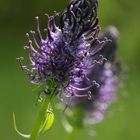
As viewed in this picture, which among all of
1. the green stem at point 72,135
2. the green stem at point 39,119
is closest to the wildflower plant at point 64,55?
the green stem at point 39,119

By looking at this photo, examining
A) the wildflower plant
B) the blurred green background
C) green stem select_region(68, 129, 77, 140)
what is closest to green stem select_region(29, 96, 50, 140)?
the wildflower plant

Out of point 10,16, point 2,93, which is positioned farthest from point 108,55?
point 10,16

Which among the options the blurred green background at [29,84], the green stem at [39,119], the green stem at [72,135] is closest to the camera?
the green stem at [39,119]

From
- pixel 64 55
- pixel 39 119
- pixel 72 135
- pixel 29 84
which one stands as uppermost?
pixel 29 84

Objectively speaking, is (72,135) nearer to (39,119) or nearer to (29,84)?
(39,119)

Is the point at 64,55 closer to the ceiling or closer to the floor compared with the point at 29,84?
closer to the floor

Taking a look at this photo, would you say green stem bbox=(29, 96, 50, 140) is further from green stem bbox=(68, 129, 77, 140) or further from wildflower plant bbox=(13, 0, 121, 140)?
green stem bbox=(68, 129, 77, 140)

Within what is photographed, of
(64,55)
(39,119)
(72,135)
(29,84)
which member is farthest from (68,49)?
(29,84)

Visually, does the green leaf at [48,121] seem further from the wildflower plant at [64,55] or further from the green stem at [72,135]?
the green stem at [72,135]

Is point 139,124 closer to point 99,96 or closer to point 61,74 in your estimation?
point 99,96
